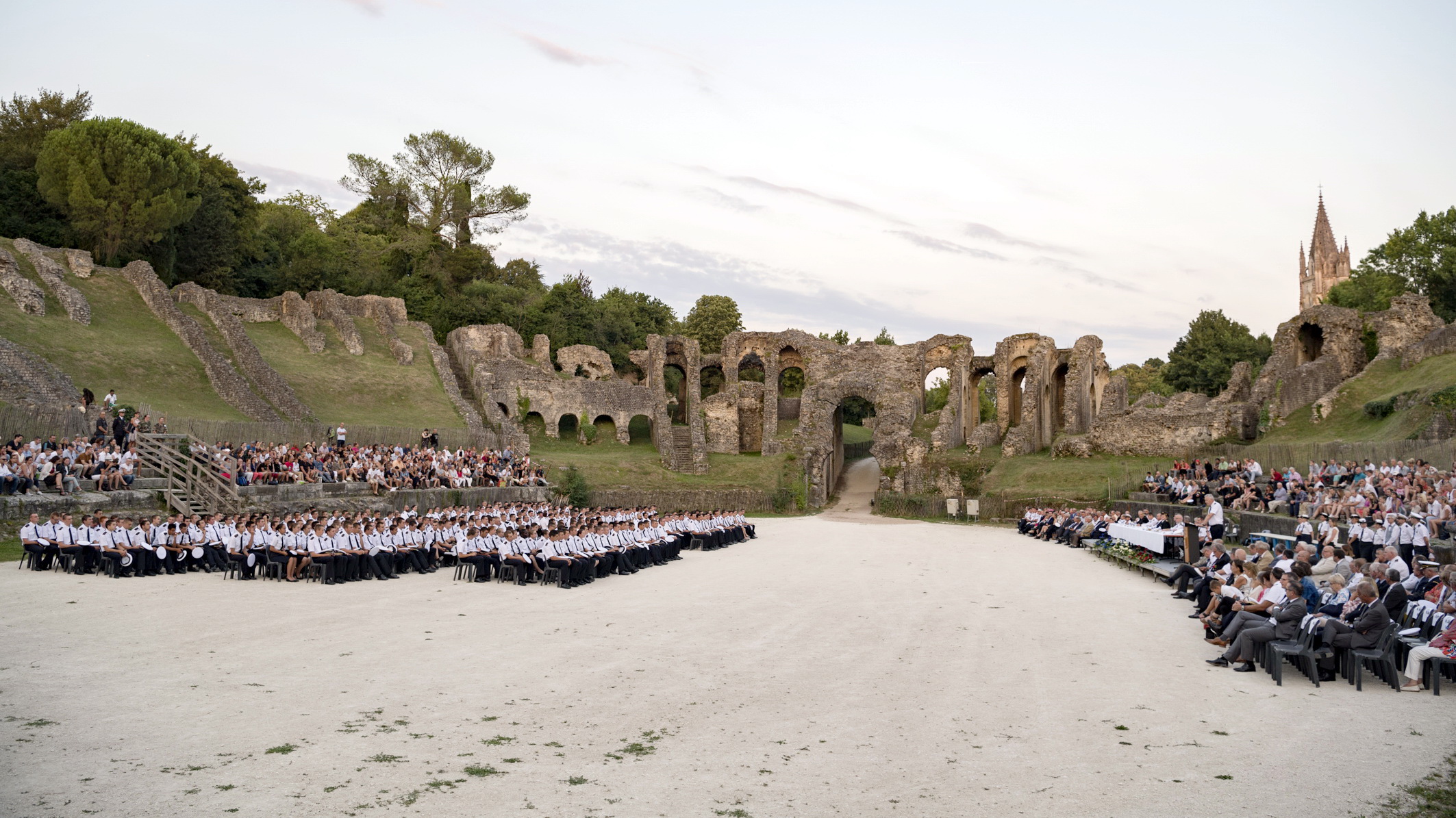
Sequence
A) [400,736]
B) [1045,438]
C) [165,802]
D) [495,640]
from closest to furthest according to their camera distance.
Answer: [165,802], [400,736], [495,640], [1045,438]

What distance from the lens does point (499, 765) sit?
775 cm

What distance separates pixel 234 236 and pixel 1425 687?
61.9 m

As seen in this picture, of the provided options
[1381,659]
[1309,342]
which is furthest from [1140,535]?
[1309,342]

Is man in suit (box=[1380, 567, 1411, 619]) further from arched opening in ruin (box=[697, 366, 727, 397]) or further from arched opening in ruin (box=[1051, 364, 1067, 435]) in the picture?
arched opening in ruin (box=[697, 366, 727, 397])

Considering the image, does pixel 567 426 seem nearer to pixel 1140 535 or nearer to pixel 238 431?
pixel 238 431

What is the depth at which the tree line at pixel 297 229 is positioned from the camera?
47.5 metres

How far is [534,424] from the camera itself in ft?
173

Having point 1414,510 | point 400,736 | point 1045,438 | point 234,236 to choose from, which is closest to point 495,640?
point 400,736

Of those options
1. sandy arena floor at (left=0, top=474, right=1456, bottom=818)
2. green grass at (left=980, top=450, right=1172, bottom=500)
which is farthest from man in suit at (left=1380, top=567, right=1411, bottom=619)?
green grass at (left=980, top=450, right=1172, bottom=500)

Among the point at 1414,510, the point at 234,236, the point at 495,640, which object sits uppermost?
the point at 234,236

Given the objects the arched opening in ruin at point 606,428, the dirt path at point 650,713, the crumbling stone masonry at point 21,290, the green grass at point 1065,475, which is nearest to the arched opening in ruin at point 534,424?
the arched opening in ruin at point 606,428

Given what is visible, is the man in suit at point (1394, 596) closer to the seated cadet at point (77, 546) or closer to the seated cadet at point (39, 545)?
the seated cadet at point (77, 546)

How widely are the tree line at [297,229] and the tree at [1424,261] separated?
44.8 metres

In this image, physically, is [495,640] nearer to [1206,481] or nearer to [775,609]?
[775,609]
